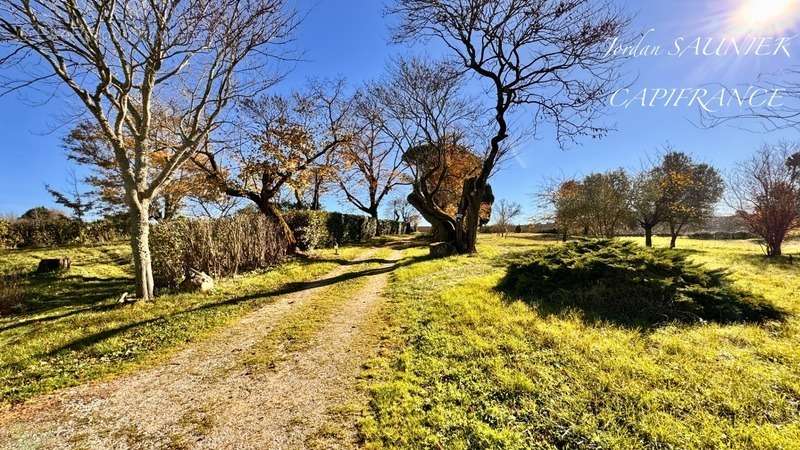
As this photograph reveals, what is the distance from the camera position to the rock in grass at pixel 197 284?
8055 mm

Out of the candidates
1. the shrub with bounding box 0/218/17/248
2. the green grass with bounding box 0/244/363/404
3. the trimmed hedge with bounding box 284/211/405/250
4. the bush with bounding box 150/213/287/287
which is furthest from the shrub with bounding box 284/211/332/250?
the shrub with bounding box 0/218/17/248

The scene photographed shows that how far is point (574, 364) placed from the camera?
3.88 meters

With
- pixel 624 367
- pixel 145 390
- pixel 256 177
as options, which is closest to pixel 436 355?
pixel 624 367

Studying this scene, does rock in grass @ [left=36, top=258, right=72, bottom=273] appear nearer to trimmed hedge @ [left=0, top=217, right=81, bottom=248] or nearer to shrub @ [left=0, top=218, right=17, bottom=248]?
shrub @ [left=0, top=218, right=17, bottom=248]

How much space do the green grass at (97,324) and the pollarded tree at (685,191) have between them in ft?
79.5

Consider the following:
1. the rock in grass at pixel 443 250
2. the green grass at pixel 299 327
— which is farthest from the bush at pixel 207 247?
the rock in grass at pixel 443 250

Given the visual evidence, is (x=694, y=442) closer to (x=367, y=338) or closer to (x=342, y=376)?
(x=342, y=376)

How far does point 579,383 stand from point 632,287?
3.75 m

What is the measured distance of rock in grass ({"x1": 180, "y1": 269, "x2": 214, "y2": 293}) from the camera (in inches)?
317

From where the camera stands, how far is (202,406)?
11.0ft

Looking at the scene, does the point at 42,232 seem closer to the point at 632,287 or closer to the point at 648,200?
the point at 632,287

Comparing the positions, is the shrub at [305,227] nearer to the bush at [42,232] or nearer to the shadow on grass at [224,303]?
the shadow on grass at [224,303]

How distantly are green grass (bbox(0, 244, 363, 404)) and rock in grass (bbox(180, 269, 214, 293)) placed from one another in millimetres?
313

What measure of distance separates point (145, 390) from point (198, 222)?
6342 mm
